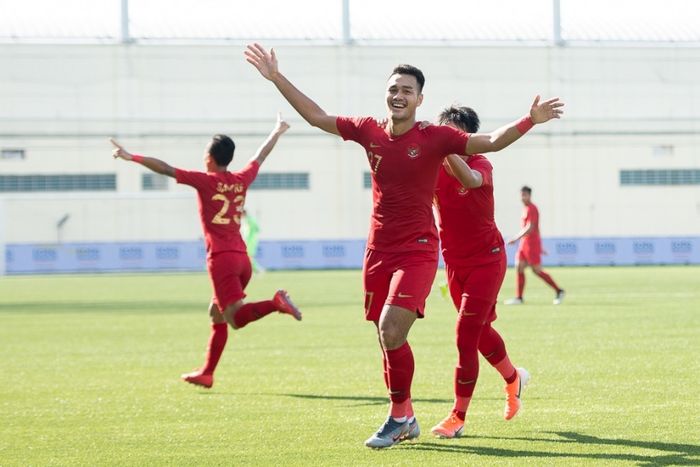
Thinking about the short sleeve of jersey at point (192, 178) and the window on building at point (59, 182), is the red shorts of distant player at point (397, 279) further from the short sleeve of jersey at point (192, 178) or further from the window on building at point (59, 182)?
the window on building at point (59, 182)

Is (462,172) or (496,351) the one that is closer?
(462,172)

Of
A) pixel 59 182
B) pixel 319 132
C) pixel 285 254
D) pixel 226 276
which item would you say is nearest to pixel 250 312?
pixel 226 276

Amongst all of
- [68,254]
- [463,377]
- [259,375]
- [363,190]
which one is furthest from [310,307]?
[363,190]

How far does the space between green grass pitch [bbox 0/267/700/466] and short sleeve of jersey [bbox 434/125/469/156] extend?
5.69 feet

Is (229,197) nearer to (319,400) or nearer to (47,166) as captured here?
(319,400)

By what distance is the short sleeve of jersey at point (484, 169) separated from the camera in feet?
24.7

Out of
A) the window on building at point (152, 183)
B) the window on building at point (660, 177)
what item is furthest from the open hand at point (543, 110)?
the window on building at point (660, 177)

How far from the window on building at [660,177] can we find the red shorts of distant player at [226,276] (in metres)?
46.3

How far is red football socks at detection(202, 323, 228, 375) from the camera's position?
409 inches

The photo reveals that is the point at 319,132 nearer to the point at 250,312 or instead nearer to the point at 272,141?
the point at 272,141

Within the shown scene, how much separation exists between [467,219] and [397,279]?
2.66 feet

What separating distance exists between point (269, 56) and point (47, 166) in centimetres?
4562

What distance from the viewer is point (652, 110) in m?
55.7

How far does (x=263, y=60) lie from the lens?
7512mm
